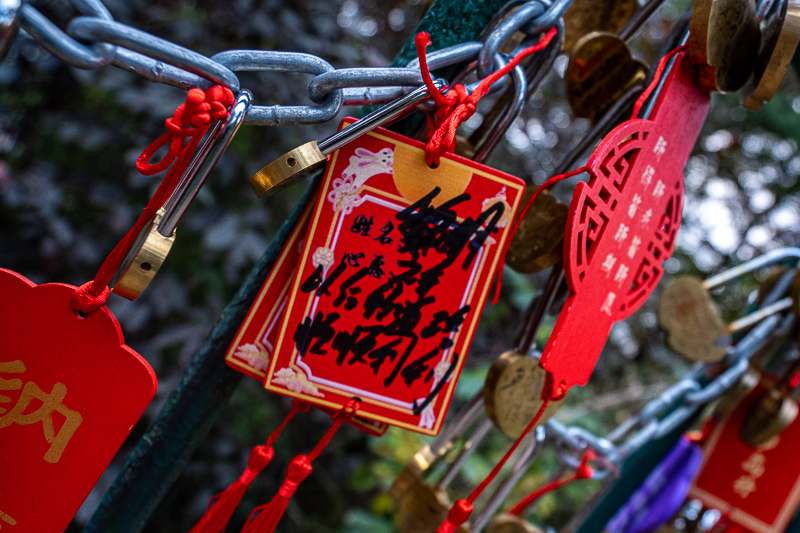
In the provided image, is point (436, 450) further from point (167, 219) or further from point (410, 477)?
point (167, 219)

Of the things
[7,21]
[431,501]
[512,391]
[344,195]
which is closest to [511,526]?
[431,501]

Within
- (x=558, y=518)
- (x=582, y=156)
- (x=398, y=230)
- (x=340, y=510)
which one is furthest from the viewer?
(x=558, y=518)

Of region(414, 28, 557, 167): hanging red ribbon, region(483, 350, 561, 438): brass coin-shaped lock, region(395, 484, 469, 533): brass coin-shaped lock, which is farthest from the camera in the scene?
region(395, 484, 469, 533): brass coin-shaped lock

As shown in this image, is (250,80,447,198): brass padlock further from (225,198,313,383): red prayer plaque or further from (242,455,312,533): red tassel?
(242,455,312,533): red tassel

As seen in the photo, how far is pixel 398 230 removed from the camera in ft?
1.18

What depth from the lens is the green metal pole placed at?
38 centimetres

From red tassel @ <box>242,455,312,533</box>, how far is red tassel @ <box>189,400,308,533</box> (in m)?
0.02

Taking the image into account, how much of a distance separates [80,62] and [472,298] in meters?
0.26

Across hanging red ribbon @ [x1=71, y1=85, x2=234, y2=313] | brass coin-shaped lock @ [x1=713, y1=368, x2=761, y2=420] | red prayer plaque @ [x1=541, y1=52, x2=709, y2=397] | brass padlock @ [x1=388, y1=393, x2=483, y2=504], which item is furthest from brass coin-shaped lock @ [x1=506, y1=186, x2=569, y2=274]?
brass coin-shaped lock @ [x1=713, y1=368, x2=761, y2=420]

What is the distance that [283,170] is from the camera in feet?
1.03

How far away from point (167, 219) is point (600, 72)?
381 mm

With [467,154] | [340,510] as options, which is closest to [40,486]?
[467,154]

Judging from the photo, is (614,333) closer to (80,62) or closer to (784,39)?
(784,39)

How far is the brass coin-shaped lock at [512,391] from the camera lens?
448 mm
